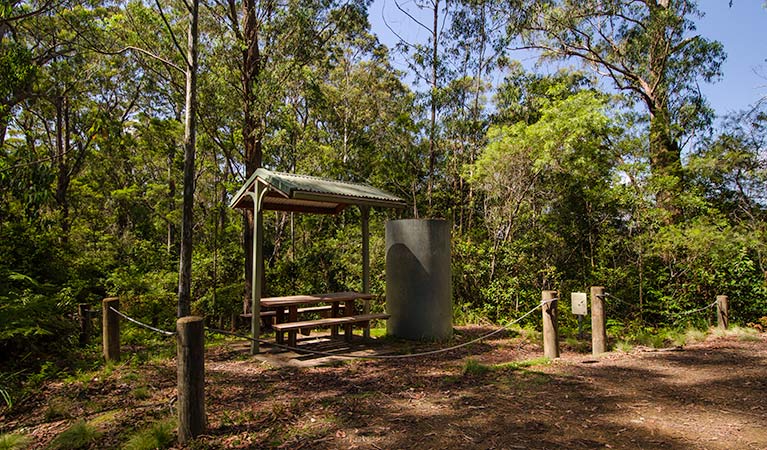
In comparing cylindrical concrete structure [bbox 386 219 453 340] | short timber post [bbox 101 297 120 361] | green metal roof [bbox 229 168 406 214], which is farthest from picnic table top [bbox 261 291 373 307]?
short timber post [bbox 101 297 120 361]

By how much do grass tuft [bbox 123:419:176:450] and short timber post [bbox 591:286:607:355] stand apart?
542 centimetres

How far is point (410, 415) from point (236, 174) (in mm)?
10941

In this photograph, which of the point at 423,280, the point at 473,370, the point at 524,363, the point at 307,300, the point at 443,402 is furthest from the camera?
the point at 423,280

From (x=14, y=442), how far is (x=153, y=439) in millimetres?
1137

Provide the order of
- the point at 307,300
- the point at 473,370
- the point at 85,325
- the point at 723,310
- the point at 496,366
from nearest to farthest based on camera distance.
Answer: the point at 473,370 → the point at 496,366 → the point at 85,325 → the point at 307,300 → the point at 723,310

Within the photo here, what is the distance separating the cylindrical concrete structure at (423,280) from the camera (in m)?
7.07

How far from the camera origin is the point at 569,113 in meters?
10.8

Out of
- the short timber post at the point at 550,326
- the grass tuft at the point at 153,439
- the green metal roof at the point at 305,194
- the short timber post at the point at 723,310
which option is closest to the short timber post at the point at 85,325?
the green metal roof at the point at 305,194

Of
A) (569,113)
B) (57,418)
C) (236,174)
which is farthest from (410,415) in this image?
(236,174)

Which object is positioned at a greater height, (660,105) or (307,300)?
(660,105)

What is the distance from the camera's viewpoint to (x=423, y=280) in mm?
7066

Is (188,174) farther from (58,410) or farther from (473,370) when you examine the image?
(473,370)

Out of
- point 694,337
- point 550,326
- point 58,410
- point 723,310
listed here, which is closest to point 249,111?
point 58,410

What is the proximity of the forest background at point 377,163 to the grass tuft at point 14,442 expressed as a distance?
2059 mm
